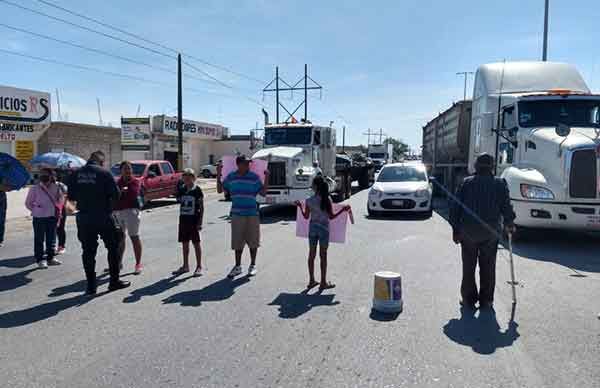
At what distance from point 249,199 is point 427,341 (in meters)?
3.62

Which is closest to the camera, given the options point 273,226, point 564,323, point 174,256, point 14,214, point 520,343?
point 520,343

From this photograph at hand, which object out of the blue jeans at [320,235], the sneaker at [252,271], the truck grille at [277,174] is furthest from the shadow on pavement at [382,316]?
the truck grille at [277,174]

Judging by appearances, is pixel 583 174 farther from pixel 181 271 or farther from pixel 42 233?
pixel 42 233

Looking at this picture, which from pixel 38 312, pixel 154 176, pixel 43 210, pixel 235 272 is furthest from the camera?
pixel 154 176

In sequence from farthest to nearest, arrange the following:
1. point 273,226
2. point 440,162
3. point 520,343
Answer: point 440,162 < point 273,226 < point 520,343

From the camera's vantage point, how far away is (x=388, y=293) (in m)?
5.51

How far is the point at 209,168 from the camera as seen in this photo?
43938 millimetres

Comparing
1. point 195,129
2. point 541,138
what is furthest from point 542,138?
point 195,129

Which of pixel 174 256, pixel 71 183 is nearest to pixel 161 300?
pixel 71 183

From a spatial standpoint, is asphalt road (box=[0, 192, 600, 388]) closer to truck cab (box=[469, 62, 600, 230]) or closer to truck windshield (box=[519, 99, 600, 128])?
truck cab (box=[469, 62, 600, 230])

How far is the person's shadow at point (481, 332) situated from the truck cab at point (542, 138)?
4523 mm

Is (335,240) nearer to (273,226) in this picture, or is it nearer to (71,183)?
(71,183)

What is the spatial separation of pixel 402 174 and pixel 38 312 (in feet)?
39.4

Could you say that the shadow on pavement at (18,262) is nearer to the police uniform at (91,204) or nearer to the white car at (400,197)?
the police uniform at (91,204)
